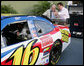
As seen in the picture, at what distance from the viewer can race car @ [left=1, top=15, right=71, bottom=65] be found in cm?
251

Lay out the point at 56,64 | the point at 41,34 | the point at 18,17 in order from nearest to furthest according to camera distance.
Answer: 1. the point at 18,17
2. the point at 41,34
3. the point at 56,64

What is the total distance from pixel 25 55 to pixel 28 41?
293mm

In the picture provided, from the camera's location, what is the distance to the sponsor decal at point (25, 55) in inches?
98.9

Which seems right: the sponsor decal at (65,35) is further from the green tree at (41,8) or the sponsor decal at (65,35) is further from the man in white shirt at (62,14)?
the green tree at (41,8)

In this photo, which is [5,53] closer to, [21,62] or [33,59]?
[21,62]

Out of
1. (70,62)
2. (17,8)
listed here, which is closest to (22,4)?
(17,8)

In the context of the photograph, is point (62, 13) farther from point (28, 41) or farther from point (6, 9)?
point (6, 9)

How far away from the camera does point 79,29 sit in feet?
23.6

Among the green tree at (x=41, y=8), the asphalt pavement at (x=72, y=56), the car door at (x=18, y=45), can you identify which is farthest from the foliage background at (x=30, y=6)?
the car door at (x=18, y=45)

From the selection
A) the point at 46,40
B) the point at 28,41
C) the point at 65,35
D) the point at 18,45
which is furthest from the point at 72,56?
the point at 18,45

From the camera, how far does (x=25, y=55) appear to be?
2.73 meters

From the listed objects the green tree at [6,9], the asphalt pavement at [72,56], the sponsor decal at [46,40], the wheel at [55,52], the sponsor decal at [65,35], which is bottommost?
the asphalt pavement at [72,56]

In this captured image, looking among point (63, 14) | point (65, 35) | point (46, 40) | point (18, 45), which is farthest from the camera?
point (63, 14)

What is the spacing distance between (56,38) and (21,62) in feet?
4.63
